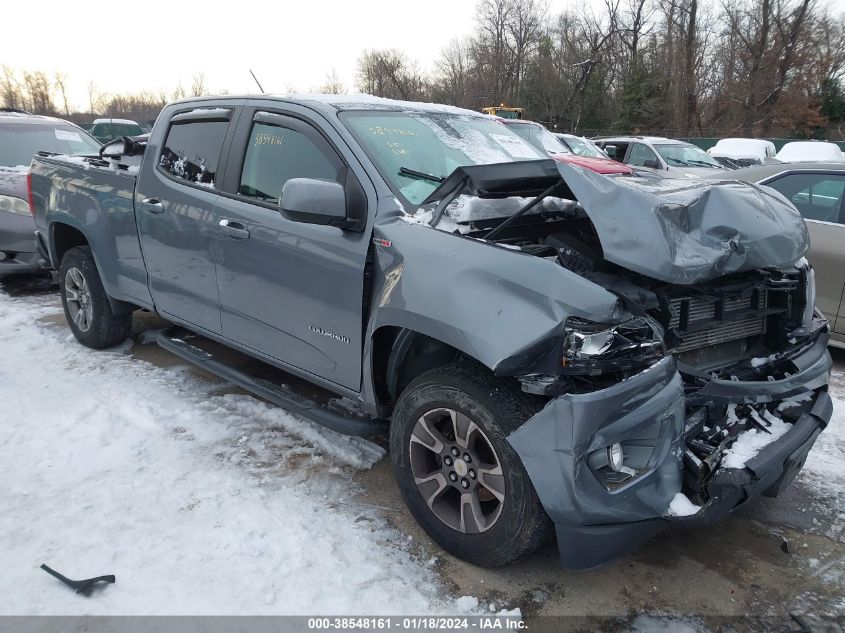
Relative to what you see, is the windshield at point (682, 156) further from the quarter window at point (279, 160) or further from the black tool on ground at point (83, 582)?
the black tool on ground at point (83, 582)

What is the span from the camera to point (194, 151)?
410 cm

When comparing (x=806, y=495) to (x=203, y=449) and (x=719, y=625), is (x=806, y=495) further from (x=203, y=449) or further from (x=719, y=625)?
(x=203, y=449)

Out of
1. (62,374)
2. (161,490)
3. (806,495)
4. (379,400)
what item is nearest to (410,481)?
(379,400)

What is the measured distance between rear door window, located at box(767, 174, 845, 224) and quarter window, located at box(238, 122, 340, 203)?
423cm

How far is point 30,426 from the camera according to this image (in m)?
3.87

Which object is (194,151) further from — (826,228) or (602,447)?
(826,228)

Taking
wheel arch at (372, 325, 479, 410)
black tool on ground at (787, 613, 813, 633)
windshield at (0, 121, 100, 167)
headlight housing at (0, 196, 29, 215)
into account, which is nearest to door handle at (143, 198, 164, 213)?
wheel arch at (372, 325, 479, 410)

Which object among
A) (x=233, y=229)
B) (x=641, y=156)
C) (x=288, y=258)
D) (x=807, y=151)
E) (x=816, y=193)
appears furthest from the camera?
(x=807, y=151)

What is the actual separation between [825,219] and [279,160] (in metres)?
4.45

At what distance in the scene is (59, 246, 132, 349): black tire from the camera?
5.11 meters

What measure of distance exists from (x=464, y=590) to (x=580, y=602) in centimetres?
46

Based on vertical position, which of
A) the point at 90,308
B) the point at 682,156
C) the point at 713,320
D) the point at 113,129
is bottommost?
the point at 90,308

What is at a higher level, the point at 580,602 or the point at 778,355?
the point at 778,355

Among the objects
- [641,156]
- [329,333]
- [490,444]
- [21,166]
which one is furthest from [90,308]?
[641,156]
